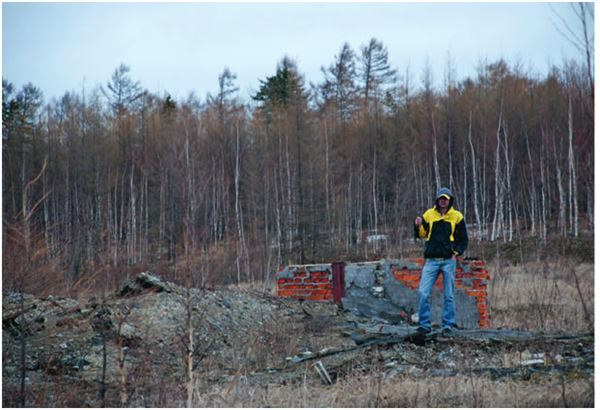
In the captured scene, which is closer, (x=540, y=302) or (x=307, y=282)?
(x=307, y=282)

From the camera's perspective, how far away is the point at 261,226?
25344 millimetres

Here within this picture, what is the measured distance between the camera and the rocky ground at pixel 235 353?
5023 mm

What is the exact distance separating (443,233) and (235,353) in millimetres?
2672

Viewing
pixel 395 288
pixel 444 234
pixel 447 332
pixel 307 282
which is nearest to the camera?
pixel 447 332

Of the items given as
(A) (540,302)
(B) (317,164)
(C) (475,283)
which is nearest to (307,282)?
(C) (475,283)

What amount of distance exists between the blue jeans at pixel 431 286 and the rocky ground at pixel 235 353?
30 cm

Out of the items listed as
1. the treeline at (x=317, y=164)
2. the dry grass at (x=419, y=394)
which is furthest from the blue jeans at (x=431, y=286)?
the treeline at (x=317, y=164)

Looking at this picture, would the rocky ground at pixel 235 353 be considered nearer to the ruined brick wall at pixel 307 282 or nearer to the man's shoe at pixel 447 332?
the man's shoe at pixel 447 332

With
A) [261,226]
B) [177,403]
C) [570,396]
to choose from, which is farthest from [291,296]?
[261,226]

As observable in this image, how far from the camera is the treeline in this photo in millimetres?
23062

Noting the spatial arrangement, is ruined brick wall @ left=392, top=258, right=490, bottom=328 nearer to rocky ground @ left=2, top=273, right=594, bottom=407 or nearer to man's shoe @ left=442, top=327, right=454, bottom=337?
rocky ground @ left=2, top=273, right=594, bottom=407

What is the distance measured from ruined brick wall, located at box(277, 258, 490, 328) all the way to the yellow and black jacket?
1.77 meters

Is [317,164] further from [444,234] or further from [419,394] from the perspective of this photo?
[419,394]

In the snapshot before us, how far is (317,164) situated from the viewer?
2530cm
